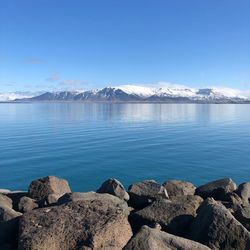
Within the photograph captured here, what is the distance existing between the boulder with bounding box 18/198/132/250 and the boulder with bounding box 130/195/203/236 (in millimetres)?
1041

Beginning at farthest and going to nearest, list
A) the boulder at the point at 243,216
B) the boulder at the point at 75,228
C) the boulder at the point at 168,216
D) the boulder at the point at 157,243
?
the boulder at the point at 243,216 → the boulder at the point at 168,216 → the boulder at the point at 75,228 → the boulder at the point at 157,243

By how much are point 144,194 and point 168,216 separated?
2640 millimetres

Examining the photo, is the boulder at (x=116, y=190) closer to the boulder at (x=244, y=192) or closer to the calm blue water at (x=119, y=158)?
the boulder at (x=244, y=192)

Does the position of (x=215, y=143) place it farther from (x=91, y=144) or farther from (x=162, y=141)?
(x=91, y=144)

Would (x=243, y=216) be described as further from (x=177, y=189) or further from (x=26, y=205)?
(x=26, y=205)

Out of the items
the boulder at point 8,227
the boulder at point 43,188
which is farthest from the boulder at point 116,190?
the boulder at point 8,227

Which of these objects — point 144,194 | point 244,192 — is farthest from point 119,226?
point 244,192

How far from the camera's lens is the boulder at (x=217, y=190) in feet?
44.0

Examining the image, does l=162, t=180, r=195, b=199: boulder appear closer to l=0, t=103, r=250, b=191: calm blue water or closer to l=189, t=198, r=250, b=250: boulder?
l=189, t=198, r=250, b=250: boulder

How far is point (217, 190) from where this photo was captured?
44.8 feet

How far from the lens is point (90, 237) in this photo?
309 inches

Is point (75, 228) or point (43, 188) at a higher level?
point (75, 228)

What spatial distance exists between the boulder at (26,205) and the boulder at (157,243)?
477 centimetres

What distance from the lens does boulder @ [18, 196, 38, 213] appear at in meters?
11.5
